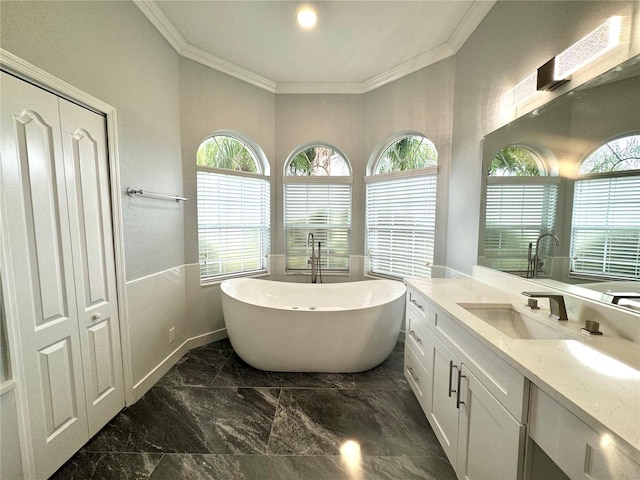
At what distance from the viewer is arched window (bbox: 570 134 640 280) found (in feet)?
3.34

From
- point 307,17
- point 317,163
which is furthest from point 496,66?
point 317,163

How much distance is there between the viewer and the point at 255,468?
1.46 meters

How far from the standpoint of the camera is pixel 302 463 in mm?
1484

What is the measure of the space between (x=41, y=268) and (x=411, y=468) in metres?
2.25

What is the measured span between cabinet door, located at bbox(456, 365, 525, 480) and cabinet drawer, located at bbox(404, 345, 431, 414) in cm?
44

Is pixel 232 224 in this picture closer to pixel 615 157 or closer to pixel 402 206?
pixel 402 206

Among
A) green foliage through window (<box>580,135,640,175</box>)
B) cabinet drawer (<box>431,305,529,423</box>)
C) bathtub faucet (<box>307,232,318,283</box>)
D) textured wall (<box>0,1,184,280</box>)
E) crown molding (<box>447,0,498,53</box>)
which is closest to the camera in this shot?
cabinet drawer (<box>431,305,529,423</box>)

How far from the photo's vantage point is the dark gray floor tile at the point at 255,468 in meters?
1.41

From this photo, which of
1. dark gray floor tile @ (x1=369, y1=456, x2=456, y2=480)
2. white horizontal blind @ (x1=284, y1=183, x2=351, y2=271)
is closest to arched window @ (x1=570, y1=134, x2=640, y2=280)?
dark gray floor tile @ (x1=369, y1=456, x2=456, y2=480)

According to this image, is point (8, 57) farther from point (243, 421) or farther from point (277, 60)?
point (243, 421)

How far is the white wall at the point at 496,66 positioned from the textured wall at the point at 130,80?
266cm

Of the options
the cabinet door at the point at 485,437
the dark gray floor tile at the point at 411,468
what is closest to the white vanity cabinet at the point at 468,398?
the cabinet door at the point at 485,437

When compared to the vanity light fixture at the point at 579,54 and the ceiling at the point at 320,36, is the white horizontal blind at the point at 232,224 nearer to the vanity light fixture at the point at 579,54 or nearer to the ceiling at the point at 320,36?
the ceiling at the point at 320,36

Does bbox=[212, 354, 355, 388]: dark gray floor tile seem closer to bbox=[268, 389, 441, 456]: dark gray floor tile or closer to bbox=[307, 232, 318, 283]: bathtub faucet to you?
bbox=[268, 389, 441, 456]: dark gray floor tile
